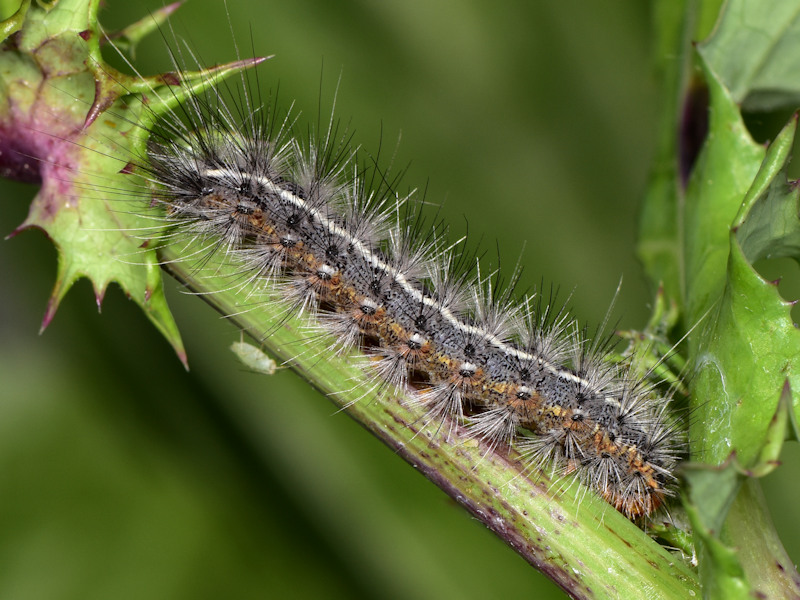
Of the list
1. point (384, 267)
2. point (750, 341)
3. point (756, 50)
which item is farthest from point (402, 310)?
point (756, 50)

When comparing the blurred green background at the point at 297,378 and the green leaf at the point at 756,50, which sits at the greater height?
the green leaf at the point at 756,50

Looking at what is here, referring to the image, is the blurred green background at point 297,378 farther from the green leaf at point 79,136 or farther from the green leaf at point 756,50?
the green leaf at point 79,136

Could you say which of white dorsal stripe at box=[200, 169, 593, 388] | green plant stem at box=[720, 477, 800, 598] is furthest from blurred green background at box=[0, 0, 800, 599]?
green plant stem at box=[720, 477, 800, 598]

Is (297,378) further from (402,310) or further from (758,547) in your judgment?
(758,547)

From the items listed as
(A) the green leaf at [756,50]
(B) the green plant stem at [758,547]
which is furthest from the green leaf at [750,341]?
(A) the green leaf at [756,50]

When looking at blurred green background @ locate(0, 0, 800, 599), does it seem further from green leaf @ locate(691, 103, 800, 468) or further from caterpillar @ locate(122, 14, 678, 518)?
green leaf @ locate(691, 103, 800, 468)

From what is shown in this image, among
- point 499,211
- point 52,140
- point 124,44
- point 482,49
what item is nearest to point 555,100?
point 482,49

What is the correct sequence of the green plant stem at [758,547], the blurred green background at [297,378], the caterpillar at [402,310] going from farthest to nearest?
the blurred green background at [297,378], the caterpillar at [402,310], the green plant stem at [758,547]

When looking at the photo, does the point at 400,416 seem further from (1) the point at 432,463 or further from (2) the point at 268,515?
(2) the point at 268,515

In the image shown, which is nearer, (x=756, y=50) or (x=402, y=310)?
(x=402, y=310)
